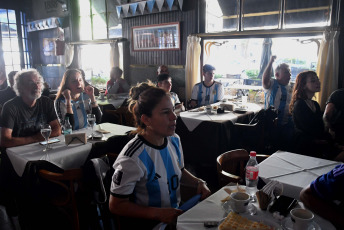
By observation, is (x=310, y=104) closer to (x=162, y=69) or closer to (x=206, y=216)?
(x=206, y=216)

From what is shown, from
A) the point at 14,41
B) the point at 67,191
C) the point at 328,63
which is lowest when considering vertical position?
the point at 67,191

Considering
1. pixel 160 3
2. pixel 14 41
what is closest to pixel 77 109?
pixel 160 3

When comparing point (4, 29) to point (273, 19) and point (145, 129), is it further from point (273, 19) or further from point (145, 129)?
point (145, 129)

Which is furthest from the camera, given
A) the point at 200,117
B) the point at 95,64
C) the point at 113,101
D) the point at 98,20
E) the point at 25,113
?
the point at 95,64

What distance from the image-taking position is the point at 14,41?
34.4ft

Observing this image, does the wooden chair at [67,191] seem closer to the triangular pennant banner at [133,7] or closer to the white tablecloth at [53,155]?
the white tablecloth at [53,155]

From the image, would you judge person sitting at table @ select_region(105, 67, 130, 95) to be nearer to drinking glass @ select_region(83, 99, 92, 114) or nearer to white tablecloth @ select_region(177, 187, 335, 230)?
drinking glass @ select_region(83, 99, 92, 114)

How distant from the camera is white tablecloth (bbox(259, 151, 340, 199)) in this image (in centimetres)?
202

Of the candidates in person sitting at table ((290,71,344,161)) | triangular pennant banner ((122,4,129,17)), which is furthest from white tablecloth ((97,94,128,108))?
person sitting at table ((290,71,344,161))

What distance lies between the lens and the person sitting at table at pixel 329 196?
1.43m

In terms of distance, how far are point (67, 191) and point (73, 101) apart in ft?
5.40

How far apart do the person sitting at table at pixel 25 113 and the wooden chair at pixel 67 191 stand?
3.02ft

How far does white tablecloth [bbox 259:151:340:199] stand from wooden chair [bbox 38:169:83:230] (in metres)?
1.41

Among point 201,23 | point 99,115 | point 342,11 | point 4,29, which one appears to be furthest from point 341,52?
point 4,29
